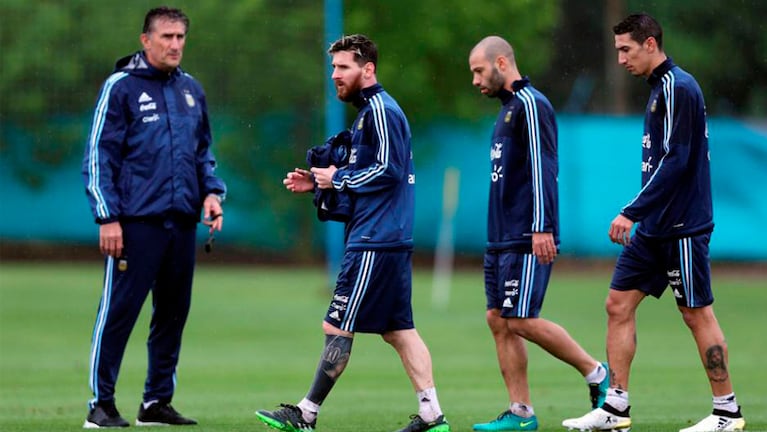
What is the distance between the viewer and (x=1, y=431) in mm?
8625

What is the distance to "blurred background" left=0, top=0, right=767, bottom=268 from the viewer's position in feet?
71.8

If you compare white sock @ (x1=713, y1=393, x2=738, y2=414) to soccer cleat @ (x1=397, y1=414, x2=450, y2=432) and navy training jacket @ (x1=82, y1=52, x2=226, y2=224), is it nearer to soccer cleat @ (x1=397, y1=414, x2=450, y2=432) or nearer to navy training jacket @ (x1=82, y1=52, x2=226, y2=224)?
soccer cleat @ (x1=397, y1=414, x2=450, y2=432)

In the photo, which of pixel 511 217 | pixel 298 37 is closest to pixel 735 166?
pixel 298 37

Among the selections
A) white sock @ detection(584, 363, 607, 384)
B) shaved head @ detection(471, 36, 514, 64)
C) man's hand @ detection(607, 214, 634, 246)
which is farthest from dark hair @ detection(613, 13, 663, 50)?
white sock @ detection(584, 363, 607, 384)

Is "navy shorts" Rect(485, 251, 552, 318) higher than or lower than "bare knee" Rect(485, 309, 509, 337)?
higher

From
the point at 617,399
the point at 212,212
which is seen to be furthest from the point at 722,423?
the point at 212,212

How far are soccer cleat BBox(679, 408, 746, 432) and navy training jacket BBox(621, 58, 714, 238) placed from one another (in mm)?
1052

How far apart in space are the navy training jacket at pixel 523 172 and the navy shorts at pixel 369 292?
0.87 metres

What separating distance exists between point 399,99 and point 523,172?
1827 centimetres

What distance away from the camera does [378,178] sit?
26.2ft

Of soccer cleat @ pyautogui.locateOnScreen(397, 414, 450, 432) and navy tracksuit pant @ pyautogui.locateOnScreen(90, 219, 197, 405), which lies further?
navy tracksuit pant @ pyautogui.locateOnScreen(90, 219, 197, 405)

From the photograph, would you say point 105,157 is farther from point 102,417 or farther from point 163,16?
point 102,417

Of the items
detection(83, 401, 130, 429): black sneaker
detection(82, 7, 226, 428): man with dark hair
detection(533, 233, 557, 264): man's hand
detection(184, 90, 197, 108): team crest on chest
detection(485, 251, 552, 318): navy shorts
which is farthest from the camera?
detection(184, 90, 197, 108): team crest on chest

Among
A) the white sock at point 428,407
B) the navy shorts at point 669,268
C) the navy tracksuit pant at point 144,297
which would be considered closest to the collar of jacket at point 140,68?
the navy tracksuit pant at point 144,297
